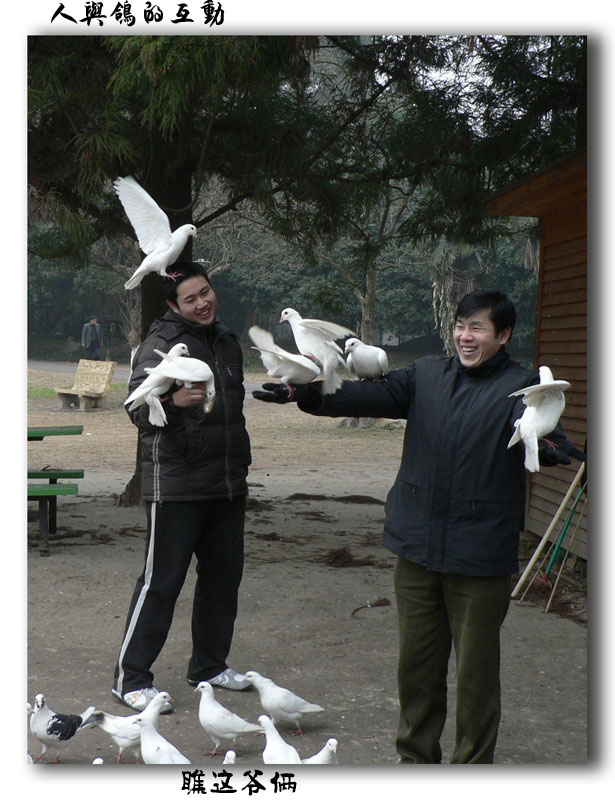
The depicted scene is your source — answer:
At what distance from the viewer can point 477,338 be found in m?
2.49

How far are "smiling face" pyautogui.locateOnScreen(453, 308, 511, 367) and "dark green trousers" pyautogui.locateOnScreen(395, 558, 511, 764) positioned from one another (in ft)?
2.12

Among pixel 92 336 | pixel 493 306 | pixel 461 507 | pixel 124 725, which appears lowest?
pixel 124 725

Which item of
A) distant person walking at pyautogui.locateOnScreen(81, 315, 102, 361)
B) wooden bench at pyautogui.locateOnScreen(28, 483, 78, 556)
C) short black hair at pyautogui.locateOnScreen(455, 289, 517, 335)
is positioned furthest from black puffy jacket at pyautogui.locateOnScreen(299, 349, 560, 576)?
distant person walking at pyautogui.locateOnScreen(81, 315, 102, 361)

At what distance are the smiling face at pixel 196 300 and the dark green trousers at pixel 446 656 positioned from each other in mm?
1173

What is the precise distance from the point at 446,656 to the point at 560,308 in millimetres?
4048

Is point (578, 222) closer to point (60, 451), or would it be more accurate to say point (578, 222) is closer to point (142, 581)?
point (142, 581)

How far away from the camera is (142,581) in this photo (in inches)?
127

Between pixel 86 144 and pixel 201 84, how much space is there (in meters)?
0.93

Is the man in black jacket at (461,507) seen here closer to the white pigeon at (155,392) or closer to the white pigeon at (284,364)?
the white pigeon at (284,364)

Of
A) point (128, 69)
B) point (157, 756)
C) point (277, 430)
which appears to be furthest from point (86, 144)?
point (277, 430)

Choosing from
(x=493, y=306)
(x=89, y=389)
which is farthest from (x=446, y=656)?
(x=89, y=389)

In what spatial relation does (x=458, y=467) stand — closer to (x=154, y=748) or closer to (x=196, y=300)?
(x=196, y=300)

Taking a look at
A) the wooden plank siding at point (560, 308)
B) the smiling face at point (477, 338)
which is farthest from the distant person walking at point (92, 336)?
the smiling face at point (477, 338)

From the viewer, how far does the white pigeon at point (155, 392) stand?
9.14ft
